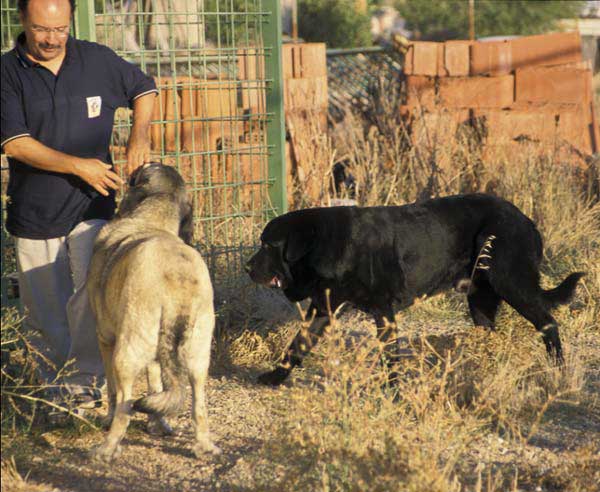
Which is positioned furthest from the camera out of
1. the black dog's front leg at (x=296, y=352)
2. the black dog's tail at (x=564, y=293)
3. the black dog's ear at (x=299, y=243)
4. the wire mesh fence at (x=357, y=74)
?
the wire mesh fence at (x=357, y=74)

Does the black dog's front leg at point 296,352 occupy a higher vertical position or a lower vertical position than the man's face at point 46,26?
lower

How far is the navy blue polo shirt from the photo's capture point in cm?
448

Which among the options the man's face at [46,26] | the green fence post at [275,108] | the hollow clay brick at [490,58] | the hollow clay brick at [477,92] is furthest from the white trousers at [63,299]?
the hollow clay brick at [490,58]

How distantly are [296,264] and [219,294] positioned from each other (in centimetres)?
124

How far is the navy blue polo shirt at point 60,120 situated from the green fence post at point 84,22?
1122 millimetres

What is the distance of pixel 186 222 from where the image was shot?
472cm

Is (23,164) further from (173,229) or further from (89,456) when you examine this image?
(89,456)

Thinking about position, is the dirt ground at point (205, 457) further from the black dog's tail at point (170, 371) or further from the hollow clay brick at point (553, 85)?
the hollow clay brick at point (553, 85)

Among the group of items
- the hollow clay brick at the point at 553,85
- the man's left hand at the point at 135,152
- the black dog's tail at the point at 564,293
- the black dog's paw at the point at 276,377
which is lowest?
the black dog's paw at the point at 276,377

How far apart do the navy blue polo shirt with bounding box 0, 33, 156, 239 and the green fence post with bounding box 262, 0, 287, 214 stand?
231 centimetres

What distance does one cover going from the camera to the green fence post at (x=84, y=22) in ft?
19.1

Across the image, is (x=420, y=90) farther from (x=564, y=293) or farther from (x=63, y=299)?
(x=63, y=299)

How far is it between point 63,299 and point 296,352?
1.35m

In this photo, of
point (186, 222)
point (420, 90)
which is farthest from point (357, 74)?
point (186, 222)
